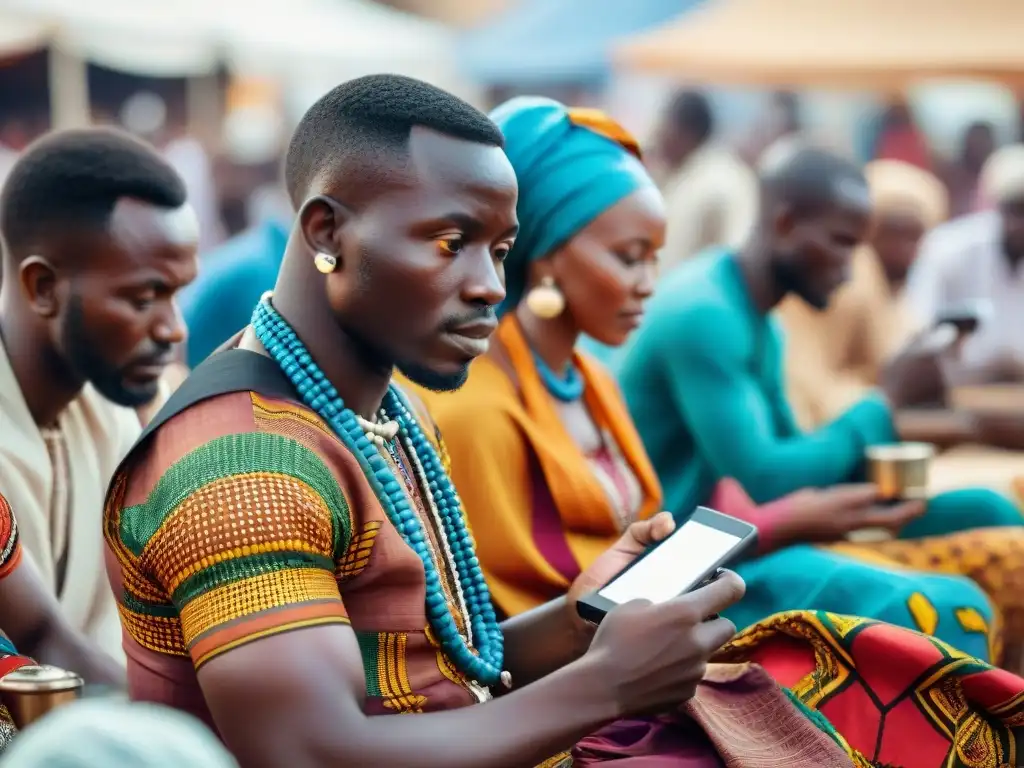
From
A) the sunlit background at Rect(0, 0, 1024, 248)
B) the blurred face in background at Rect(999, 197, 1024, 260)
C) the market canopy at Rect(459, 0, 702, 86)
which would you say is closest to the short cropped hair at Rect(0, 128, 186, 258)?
the blurred face in background at Rect(999, 197, 1024, 260)

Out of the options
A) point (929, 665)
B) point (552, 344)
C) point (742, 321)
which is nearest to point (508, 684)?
point (929, 665)

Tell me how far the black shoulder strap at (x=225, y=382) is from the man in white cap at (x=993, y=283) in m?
4.96

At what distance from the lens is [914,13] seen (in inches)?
390

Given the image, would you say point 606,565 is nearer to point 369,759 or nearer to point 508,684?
point 508,684

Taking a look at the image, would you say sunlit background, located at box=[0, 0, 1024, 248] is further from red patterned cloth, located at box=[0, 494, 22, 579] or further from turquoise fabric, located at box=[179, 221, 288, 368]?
red patterned cloth, located at box=[0, 494, 22, 579]

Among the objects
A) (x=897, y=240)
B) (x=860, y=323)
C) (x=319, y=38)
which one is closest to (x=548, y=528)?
(x=860, y=323)

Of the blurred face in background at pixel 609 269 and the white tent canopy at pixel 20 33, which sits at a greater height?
the white tent canopy at pixel 20 33

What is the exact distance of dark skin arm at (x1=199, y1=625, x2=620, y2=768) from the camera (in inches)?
67.9

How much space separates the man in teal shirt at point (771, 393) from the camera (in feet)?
12.1

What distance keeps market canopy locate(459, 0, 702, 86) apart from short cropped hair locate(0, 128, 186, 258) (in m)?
9.62

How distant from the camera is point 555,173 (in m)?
3.35

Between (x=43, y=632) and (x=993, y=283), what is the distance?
575 cm

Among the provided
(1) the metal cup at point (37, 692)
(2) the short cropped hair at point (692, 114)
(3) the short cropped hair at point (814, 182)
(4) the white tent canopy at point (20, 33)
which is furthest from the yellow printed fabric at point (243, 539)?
(4) the white tent canopy at point (20, 33)

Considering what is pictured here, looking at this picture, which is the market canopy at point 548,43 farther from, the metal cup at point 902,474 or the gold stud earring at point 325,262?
the gold stud earring at point 325,262
